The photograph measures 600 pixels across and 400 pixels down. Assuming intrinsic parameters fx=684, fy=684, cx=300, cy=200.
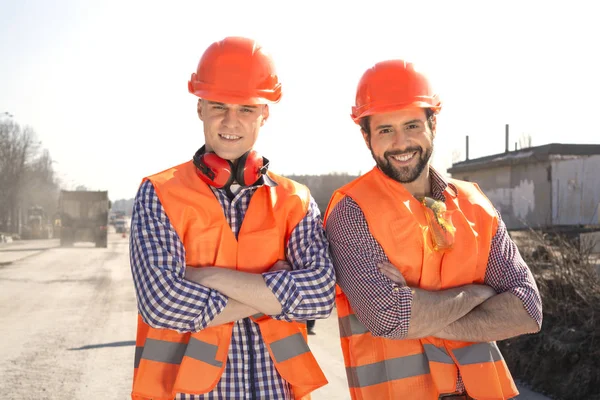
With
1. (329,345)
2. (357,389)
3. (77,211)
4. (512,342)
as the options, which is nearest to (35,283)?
(329,345)

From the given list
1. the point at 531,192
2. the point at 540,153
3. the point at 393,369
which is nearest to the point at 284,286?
the point at 393,369

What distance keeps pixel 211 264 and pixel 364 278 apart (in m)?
0.72

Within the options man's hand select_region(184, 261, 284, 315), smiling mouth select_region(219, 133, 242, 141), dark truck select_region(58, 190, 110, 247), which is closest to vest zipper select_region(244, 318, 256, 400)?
man's hand select_region(184, 261, 284, 315)

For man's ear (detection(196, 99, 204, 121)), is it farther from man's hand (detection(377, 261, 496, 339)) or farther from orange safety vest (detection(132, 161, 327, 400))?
man's hand (detection(377, 261, 496, 339))

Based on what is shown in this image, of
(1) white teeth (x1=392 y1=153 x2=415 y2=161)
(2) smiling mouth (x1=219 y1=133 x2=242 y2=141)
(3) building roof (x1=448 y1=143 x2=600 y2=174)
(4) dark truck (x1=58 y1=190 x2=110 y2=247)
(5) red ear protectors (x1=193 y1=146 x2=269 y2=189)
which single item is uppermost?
(3) building roof (x1=448 y1=143 x2=600 y2=174)

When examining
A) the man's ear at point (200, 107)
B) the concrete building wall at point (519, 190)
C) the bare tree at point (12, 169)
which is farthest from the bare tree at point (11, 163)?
the man's ear at point (200, 107)

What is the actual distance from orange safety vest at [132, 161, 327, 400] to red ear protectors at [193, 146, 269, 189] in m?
0.05

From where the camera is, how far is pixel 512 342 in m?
8.59

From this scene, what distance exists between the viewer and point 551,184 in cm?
3014

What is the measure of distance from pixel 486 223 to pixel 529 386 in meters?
5.07

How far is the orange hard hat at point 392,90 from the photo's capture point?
11.8 feet

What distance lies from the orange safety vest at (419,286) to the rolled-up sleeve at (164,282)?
849 mm

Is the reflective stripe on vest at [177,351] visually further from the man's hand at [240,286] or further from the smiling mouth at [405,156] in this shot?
the smiling mouth at [405,156]

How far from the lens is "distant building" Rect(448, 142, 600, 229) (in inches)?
1145
